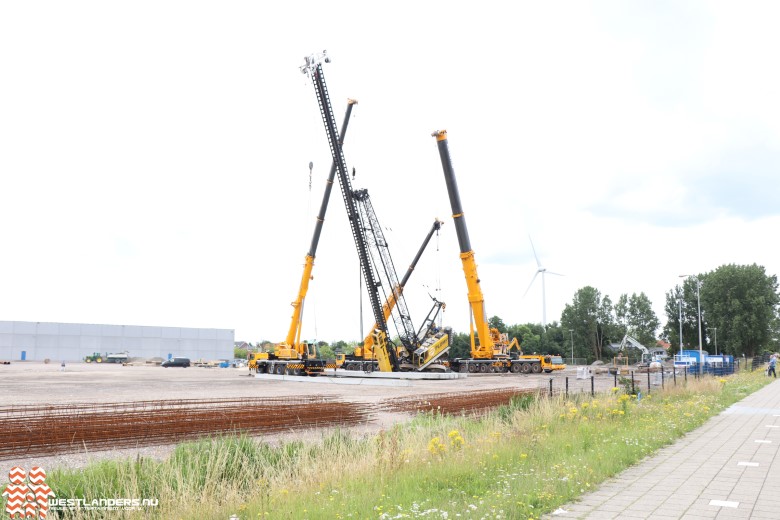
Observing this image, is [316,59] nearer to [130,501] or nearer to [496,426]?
[496,426]

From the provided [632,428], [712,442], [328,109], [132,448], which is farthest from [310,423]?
[328,109]

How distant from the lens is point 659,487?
26.1 ft

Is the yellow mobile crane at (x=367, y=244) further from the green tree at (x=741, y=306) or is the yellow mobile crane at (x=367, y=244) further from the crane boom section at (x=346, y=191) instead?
the green tree at (x=741, y=306)

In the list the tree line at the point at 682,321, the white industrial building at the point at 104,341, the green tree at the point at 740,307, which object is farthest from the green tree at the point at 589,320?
the white industrial building at the point at 104,341

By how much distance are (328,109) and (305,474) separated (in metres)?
38.7

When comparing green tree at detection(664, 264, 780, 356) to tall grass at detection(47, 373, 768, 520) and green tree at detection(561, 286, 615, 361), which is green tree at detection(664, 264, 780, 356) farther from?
tall grass at detection(47, 373, 768, 520)

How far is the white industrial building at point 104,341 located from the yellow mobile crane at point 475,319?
258 ft

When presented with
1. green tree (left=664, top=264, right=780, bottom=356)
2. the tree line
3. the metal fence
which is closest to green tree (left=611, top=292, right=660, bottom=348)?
the tree line

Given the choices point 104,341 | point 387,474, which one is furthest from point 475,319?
point 104,341

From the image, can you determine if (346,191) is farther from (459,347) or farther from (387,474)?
(459,347)

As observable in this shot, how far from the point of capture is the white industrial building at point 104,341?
104 metres

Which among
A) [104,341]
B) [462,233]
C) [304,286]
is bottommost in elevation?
[104,341]

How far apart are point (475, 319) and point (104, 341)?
86.1m

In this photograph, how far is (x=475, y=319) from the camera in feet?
156
